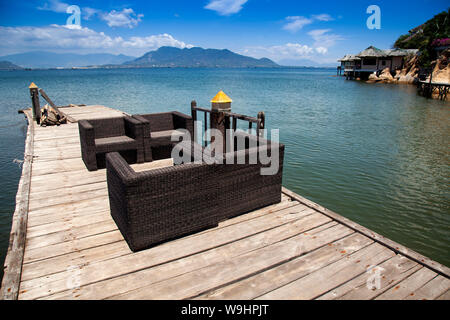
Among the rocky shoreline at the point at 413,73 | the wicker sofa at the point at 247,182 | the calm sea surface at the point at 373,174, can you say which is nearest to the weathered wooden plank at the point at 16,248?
the calm sea surface at the point at 373,174

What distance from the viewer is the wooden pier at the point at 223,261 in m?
2.55

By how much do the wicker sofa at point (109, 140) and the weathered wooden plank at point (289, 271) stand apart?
4.03 m

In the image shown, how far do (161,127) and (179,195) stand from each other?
13.7 ft

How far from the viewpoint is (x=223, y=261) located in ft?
9.72

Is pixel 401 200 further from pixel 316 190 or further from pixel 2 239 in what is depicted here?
pixel 2 239

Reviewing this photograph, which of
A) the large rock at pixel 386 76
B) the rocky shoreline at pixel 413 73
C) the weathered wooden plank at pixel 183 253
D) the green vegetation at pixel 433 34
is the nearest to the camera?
the weathered wooden plank at pixel 183 253

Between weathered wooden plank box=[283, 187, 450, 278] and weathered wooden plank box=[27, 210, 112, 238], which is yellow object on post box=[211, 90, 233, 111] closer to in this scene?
weathered wooden plank box=[283, 187, 450, 278]

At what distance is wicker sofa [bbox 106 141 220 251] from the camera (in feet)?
9.43

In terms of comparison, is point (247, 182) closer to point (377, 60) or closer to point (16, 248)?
point (16, 248)

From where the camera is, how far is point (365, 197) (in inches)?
269

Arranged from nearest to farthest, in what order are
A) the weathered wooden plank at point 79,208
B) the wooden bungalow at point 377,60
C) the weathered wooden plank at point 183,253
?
the weathered wooden plank at point 183,253
the weathered wooden plank at point 79,208
the wooden bungalow at point 377,60

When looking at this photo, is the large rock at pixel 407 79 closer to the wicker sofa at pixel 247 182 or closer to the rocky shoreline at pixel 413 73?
the rocky shoreline at pixel 413 73

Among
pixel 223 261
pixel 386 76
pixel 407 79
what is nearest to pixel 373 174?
pixel 223 261
